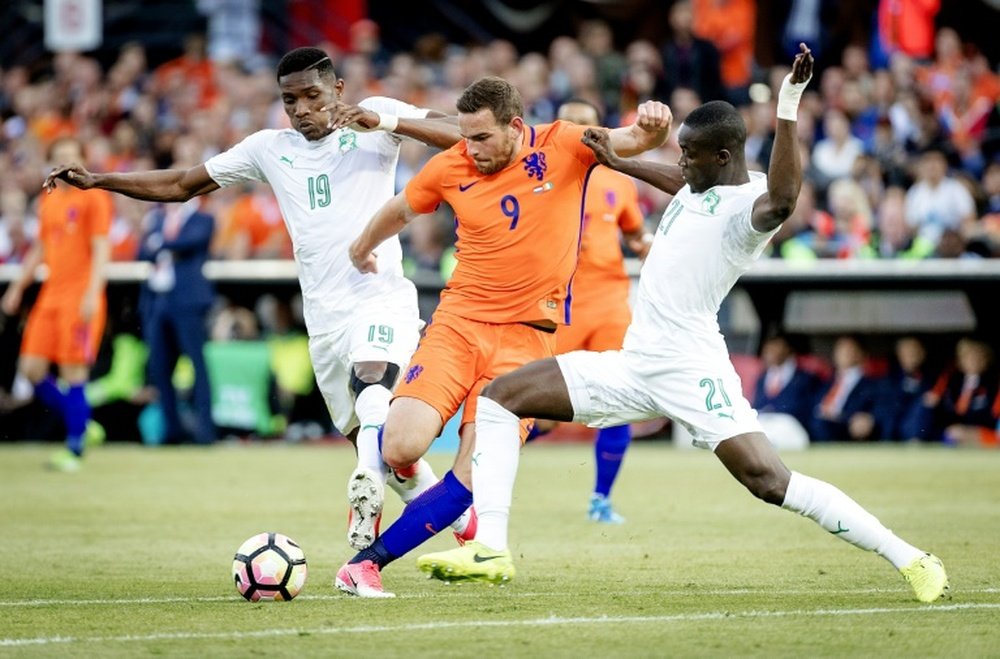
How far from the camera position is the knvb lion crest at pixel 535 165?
8125 millimetres

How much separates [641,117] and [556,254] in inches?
30.4

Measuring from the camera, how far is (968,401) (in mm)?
Answer: 18328

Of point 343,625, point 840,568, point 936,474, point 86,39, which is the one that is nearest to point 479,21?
point 86,39

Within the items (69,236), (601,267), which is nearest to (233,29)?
(69,236)

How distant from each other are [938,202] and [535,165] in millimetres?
11575

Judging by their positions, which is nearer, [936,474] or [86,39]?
[936,474]

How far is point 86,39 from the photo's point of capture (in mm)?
25172

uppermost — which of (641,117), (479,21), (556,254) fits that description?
(479,21)

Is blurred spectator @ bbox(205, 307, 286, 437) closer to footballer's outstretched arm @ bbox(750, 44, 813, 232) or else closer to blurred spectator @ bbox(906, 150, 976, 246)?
blurred spectator @ bbox(906, 150, 976, 246)

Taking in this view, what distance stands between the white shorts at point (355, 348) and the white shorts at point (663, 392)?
54.5 inches

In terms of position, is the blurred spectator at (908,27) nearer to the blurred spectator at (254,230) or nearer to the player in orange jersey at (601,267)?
the blurred spectator at (254,230)

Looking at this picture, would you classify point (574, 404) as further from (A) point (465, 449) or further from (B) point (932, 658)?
(B) point (932, 658)

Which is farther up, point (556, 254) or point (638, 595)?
point (556, 254)

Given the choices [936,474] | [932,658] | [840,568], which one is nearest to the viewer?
[932,658]
